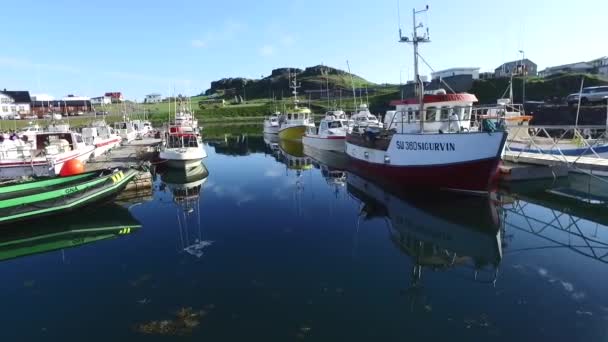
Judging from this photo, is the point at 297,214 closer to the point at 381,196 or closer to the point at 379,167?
the point at 381,196

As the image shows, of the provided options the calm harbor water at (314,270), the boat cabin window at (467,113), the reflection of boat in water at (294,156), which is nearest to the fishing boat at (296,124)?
the reflection of boat in water at (294,156)

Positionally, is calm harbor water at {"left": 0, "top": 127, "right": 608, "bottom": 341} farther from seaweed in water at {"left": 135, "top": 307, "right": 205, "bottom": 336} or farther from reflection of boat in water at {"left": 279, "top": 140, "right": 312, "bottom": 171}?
reflection of boat in water at {"left": 279, "top": 140, "right": 312, "bottom": 171}

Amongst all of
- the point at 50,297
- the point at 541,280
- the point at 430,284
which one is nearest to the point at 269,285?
the point at 430,284

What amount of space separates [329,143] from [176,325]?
29115mm

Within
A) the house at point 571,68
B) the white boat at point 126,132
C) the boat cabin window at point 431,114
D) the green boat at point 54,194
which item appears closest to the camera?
the green boat at point 54,194

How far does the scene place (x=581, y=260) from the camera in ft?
40.0

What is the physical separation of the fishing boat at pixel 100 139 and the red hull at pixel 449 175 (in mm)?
23234

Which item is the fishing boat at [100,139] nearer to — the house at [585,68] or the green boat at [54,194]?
the green boat at [54,194]

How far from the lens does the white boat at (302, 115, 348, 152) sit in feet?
120

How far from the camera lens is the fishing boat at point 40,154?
22062mm

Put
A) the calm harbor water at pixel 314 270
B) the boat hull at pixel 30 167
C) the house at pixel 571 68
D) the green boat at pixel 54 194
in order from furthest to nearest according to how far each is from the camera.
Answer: the house at pixel 571 68 → the boat hull at pixel 30 167 → the green boat at pixel 54 194 → the calm harbor water at pixel 314 270

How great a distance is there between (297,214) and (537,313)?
10.7 metres

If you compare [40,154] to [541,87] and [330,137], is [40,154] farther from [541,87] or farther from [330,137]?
[541,87]

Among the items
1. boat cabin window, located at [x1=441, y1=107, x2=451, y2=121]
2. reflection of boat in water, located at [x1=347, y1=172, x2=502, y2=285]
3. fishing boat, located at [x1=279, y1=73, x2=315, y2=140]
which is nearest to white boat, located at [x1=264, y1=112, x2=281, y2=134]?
fishing boat, located at [x1=279, y1=73, x2=315, y2=140]
